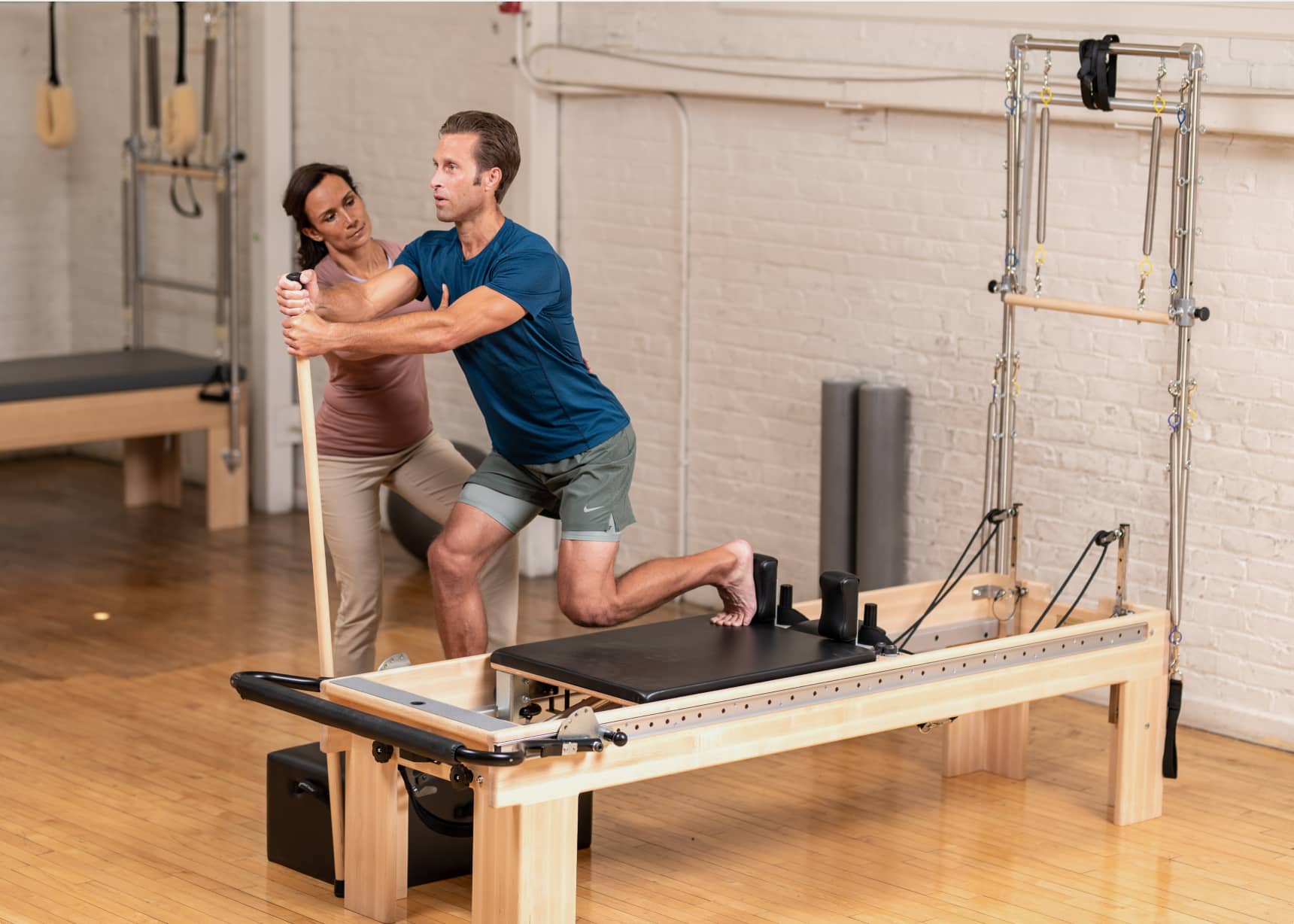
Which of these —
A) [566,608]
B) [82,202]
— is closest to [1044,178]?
[566,608]

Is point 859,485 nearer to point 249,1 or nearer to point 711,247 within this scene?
point 711,247

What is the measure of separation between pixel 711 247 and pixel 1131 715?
2.44m

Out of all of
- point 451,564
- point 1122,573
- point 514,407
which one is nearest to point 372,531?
point 451,564

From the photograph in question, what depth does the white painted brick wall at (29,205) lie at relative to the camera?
27.6 ft

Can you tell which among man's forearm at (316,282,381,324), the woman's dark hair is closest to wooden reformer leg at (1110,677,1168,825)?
man's forearm at (316,282,381,324)

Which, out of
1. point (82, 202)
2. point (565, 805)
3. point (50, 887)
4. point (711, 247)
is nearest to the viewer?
point (565, 805)

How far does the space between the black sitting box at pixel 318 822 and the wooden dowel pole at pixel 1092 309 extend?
1.82m

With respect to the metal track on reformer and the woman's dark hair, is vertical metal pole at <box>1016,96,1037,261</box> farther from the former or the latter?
the woman's dark hair

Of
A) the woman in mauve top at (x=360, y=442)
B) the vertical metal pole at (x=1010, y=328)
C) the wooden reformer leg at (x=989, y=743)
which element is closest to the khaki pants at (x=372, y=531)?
the woman in mauve top at (x=360, y=442)

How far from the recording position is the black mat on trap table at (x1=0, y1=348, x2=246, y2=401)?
6996mm

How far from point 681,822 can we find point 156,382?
146 inches

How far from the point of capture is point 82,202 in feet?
28.3

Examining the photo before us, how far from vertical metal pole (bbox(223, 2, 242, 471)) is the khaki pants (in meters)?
3.11

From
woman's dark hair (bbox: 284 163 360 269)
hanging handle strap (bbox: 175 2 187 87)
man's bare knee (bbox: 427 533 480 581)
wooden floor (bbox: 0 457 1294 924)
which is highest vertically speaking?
hanging handle strap (bbox: 175 2 187 87)
